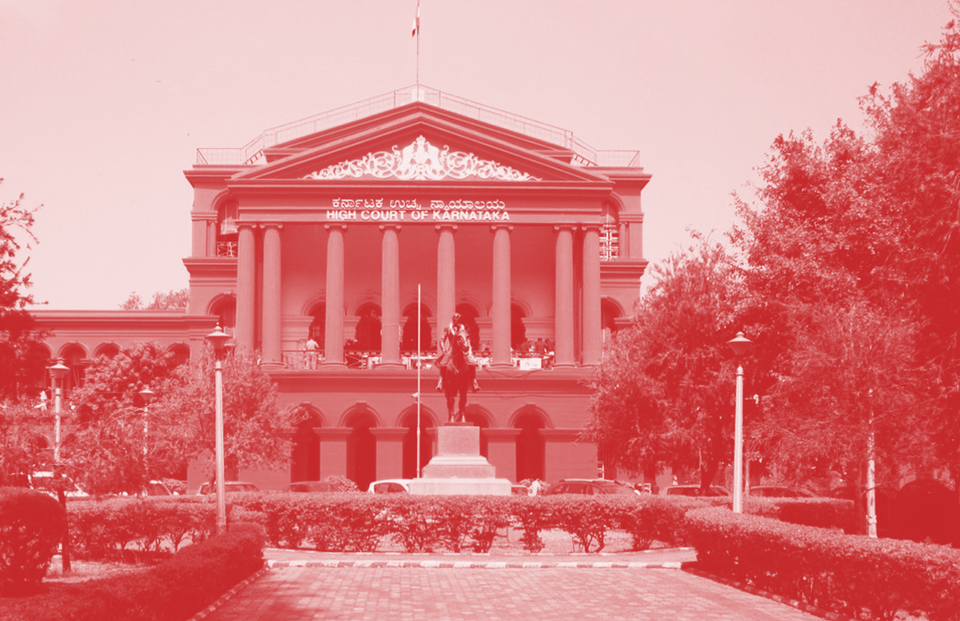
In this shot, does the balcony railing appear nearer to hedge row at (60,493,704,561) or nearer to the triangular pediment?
the triangular pediment

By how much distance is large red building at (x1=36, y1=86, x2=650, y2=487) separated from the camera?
50.0m

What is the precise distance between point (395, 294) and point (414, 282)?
6246 millimetres

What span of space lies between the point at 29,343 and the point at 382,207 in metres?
25.2

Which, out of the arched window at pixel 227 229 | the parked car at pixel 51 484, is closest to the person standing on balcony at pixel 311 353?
the arched window at pixel 227 229

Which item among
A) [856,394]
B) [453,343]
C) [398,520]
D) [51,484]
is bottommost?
[398,520]

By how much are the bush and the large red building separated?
35.8 m

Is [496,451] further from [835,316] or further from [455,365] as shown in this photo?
[835,316]

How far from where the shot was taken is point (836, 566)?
1424 cm

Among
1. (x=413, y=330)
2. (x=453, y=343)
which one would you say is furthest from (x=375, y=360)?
(x=453, y=343)

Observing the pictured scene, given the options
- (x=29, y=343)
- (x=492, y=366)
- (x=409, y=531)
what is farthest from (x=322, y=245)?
(x=409, y=531)

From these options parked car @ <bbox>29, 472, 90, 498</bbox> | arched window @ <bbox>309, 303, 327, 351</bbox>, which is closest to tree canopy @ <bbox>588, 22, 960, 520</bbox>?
parked car @ <bbox>29, 472, 90, 498</bbox>

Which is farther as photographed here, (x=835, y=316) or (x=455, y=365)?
(x=455, y=365)

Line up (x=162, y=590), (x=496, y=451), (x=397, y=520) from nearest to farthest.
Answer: (x=162, y=590)
(x=397, y=520)
(x=496, y=451)

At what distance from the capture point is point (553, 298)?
188ft
